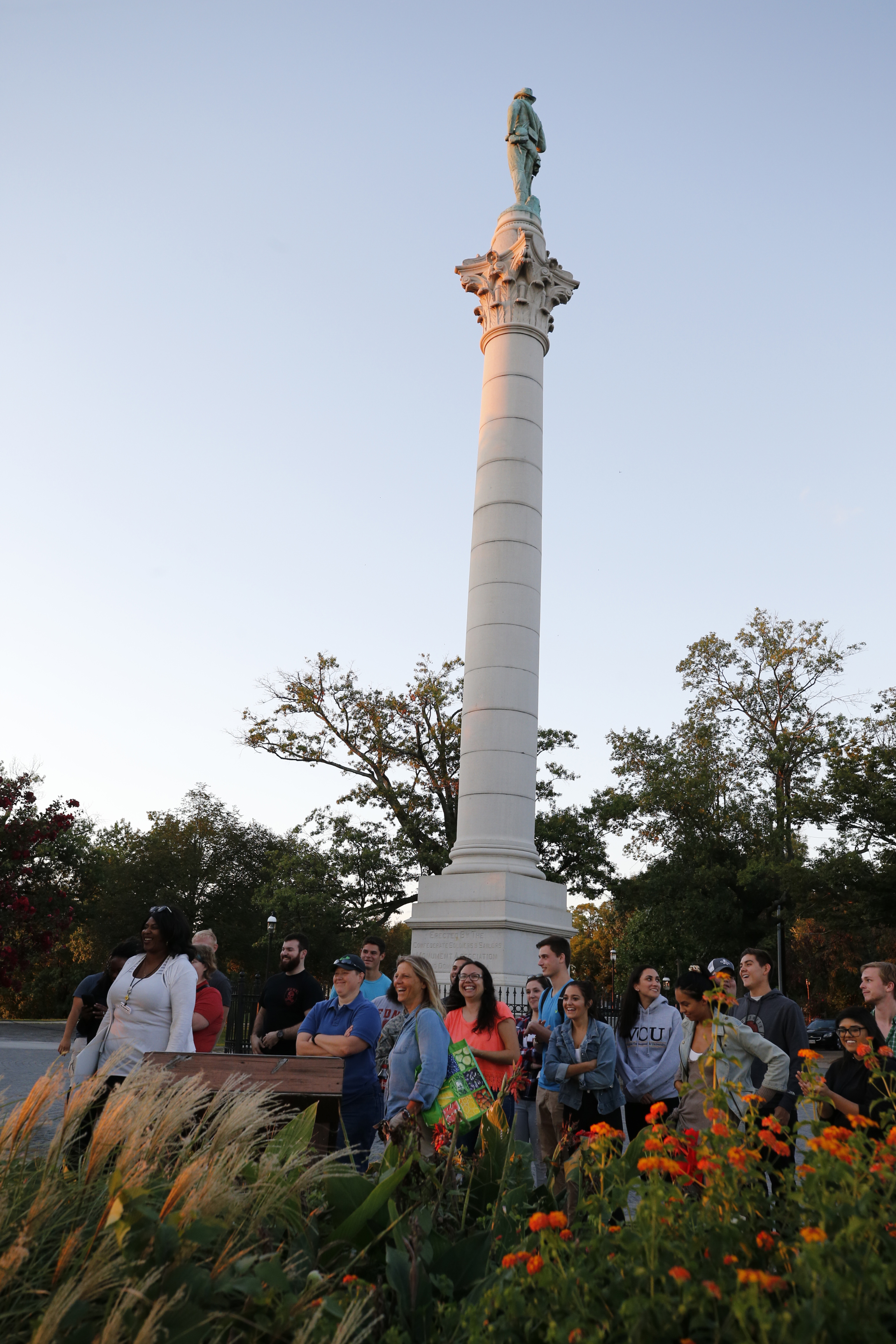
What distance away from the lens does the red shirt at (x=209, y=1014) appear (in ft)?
26.0

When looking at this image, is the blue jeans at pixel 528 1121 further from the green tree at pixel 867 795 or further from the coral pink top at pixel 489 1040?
the green tree at pixel 867 795

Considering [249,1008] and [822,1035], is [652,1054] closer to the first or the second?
[249,1008]

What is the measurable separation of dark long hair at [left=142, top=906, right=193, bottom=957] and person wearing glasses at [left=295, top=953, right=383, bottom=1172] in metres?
0.94

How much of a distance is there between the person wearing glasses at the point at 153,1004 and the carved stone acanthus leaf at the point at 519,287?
15.4 metres

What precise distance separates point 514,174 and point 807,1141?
2163 cm

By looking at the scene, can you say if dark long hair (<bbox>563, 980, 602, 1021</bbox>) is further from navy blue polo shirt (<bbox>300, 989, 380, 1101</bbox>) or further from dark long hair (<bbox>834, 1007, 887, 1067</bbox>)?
dark long hair (<bbox>834, 1007, 887, 1067</bbox>)

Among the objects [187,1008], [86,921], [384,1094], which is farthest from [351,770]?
[187,1008]

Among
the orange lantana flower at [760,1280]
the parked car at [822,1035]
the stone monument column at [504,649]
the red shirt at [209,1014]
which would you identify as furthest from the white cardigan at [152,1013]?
the parked car at [822,1035]

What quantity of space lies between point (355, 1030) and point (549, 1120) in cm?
174

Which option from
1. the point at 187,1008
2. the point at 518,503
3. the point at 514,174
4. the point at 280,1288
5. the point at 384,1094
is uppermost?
the point at 514,174

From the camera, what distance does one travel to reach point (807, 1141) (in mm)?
2742

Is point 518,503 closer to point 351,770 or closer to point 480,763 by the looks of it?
point 480,763

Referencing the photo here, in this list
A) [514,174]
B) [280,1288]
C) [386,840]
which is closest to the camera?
[280,1288]

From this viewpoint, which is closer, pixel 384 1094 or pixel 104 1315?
pixel 104 1315
